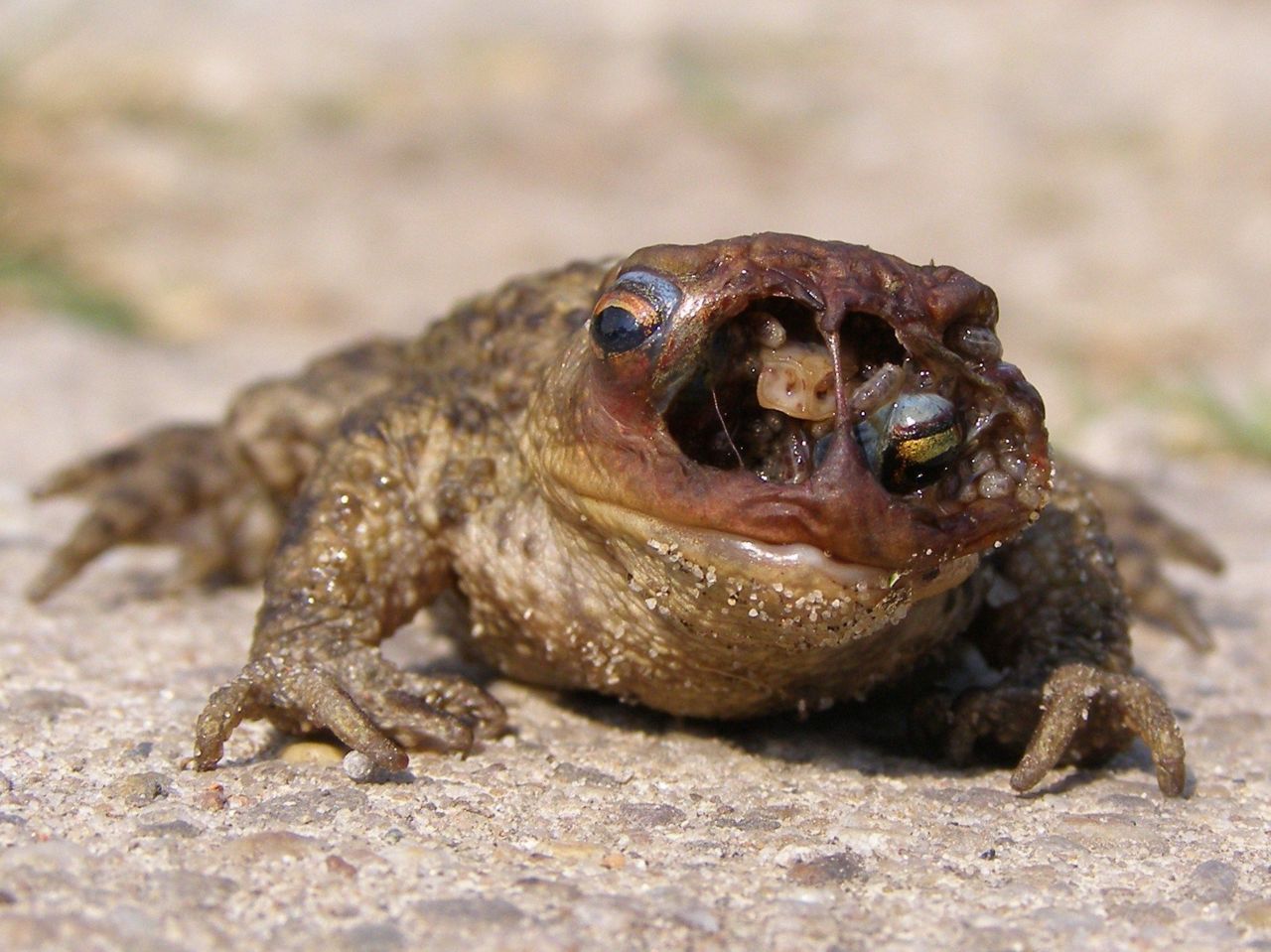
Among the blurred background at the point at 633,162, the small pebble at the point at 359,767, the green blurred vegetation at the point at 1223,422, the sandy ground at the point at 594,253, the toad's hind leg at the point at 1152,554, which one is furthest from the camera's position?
the blurred background at the point at 633,162

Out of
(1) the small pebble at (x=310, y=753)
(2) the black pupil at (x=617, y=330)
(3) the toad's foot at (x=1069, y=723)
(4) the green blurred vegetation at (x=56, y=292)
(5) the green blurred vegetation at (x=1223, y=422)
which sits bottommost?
(1) the small pebble at (x=310, y=753)

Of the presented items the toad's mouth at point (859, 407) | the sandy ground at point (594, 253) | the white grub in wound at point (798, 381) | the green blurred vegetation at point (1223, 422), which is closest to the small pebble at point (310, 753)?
the sandy ground at point (594, 253)

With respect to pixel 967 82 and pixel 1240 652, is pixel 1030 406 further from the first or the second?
pixel 967 82

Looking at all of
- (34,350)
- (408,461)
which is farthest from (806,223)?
(408,461)

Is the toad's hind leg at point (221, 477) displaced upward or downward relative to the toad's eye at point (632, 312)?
downward

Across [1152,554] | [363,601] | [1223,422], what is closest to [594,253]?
[1223,422]

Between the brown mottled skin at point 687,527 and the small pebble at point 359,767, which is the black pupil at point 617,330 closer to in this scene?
the brown mottled skin at point 687,527

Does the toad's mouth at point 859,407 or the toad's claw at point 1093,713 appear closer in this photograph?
the toad's mouth at point 859,407

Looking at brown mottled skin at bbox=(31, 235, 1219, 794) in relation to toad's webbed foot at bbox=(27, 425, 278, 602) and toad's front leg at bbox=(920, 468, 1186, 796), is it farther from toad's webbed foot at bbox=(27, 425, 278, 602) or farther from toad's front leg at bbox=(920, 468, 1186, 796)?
toad's webbed foot at bbox=(27, 425, 278, 602)

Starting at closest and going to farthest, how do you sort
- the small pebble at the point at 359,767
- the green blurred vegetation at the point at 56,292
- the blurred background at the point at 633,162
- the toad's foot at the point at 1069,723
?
1. the small pebble at the point at 359,767
2. the toad's foot at the point at 1069,723
3. the green blurred vegetation at the point at 56,292
4. the blurred background at the point at 633,162
